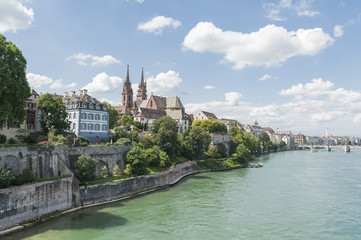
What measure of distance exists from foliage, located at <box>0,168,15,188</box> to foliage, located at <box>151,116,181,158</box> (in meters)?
29.6

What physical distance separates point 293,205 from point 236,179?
1843cm

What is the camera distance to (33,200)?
2489 centimetres

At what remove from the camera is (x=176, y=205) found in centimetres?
3225

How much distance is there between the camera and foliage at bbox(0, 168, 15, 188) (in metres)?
23.0

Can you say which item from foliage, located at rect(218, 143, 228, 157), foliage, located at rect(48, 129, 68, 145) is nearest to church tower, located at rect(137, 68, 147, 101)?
foliage, located at rect(218, 143, 228, 157)

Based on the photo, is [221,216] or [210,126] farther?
[210,126]

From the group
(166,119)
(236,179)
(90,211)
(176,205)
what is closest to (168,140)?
(166,119)

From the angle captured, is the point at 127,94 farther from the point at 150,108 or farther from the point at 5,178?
the point at 5,178

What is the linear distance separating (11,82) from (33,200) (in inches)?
457

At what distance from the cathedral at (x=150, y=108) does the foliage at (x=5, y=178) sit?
5764cm

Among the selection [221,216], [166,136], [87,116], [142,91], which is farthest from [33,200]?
[142,91]

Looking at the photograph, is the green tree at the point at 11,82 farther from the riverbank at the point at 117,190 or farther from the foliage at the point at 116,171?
the foliage at the point at 116,171

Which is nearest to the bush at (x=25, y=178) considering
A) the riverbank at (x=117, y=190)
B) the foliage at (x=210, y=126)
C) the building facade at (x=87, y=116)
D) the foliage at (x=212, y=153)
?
the riverbank at (x=117, y=190)

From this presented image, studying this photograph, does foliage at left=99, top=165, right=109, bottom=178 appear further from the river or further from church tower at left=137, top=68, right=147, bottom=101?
church tower at left=137, top=68, right=147, bottom=101
